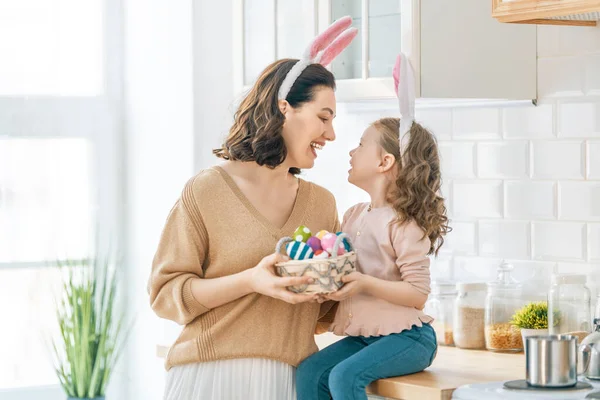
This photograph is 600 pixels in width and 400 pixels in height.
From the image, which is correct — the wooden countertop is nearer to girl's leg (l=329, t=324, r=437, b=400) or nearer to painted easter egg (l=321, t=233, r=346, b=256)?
girl's leg (l=329, t=324, r=437, b=400)

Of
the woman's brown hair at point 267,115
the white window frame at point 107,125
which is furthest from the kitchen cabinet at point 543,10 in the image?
the white window frame at point 107,125

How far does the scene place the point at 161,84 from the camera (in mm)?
3969

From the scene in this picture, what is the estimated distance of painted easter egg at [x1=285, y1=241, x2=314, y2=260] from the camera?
6.75 feet

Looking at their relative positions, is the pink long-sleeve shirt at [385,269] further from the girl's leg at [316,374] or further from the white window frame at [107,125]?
the white window frame at [107,125]

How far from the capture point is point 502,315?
Result: 2625mm

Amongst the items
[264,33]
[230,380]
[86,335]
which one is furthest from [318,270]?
[86,335]

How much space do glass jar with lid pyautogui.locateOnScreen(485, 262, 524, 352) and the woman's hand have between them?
731mm

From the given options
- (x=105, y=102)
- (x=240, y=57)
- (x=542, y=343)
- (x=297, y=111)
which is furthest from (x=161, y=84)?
(x=542, y=343)

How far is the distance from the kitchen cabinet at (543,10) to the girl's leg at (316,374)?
2.84 feet

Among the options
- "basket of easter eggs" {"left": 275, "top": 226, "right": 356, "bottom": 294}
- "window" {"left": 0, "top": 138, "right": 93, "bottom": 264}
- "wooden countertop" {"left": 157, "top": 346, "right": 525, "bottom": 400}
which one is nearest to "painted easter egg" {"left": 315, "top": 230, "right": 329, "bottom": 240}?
"basket of easter eggs" {"left": 275, "top": 226, "right": 356, "bottom": 294}

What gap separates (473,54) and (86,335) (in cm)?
196

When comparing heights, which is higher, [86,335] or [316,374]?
[316,374]

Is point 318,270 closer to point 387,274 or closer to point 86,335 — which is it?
point 387,274

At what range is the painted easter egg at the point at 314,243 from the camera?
6.83ft
